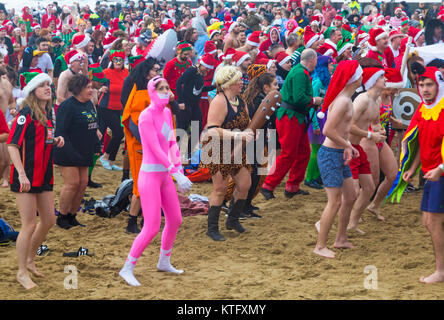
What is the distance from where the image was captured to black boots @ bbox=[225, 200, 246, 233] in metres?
7.50

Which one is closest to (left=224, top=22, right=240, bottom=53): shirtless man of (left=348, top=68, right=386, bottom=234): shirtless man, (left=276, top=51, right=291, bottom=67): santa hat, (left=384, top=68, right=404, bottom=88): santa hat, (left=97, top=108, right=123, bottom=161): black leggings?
(left=276, top=51, right=291, bottom=67): santa hat

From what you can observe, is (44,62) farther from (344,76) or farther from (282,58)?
(344,76)

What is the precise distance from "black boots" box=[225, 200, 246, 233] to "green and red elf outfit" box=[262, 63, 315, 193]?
159 centimetres

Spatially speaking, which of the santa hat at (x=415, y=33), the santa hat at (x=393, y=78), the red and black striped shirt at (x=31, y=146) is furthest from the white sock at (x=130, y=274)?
the santa hat at (x=415, y=33)

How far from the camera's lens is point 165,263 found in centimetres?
607

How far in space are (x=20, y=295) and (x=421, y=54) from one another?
552 cm

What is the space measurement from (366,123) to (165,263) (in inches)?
112

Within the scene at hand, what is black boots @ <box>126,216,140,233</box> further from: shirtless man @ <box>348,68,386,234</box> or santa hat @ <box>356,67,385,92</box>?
santa hat @ <box>356,67,385,92</box>

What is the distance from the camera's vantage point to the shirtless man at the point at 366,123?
6.68 meters

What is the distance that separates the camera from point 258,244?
7.14 m

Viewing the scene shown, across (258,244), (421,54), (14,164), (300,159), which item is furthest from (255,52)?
(14,164)

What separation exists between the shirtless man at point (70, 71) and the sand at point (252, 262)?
5.89ft

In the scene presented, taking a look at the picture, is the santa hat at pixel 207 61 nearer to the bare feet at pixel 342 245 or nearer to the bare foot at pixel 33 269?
the bare feet at pixel 342 245

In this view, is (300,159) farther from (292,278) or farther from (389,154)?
(292,278)
